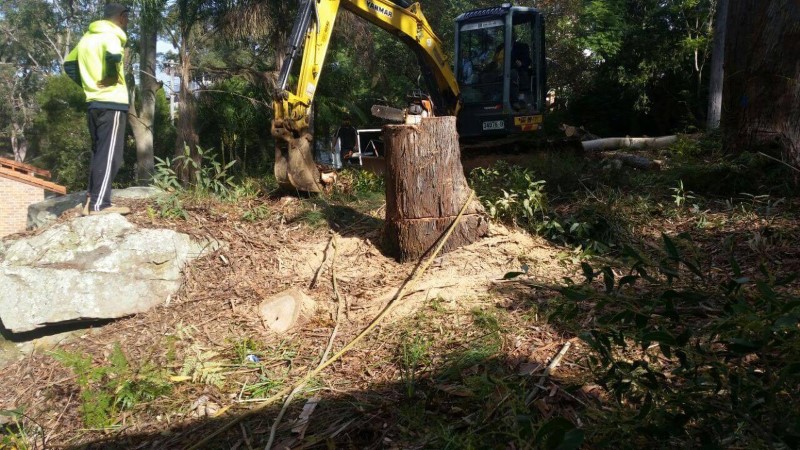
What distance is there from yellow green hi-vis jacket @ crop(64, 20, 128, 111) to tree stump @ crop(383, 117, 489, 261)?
102 inches

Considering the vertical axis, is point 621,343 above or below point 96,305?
above

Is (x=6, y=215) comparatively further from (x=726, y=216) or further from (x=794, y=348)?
(x=794, y=348)

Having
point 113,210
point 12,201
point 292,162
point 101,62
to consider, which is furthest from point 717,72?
point 12,201

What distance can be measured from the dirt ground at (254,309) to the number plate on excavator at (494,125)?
494 cm

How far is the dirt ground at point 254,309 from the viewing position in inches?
153

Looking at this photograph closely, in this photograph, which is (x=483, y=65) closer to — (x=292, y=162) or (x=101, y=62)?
(x=292, y=162)

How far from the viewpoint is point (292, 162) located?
6.89 m

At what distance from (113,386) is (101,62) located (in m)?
3.11

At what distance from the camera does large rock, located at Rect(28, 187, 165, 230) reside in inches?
257

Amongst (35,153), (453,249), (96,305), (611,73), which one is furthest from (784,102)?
(35,153)

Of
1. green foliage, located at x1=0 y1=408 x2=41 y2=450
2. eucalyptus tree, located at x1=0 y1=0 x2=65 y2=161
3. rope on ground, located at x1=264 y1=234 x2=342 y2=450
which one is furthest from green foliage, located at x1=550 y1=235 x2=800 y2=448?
eucalyptus tree, located at x1=0 y1=0 x2=65 y2=161

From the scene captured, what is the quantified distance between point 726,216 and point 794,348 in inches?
144

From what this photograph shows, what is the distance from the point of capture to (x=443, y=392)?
11.2 ft

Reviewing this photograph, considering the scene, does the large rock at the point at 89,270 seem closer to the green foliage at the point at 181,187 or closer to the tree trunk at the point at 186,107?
the green foliage at the point at 181,187
